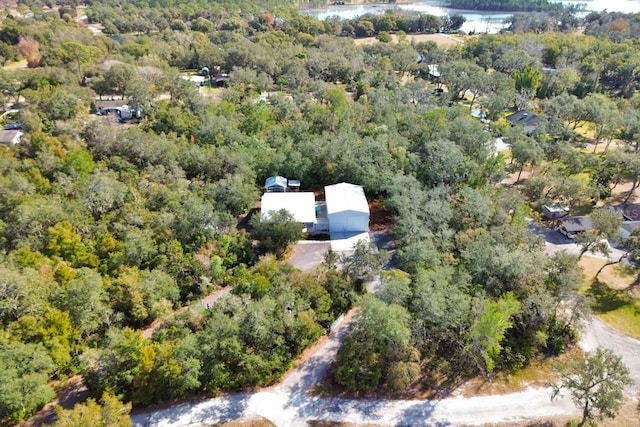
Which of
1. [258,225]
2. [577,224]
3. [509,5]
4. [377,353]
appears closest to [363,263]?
[377,353]

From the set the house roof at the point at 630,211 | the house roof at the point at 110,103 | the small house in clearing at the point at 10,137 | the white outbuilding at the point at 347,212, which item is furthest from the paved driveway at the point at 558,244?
the house roof at the point at 110,103

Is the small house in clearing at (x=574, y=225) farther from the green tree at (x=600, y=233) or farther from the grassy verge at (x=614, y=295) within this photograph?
the green tree at (x=600, y=233)

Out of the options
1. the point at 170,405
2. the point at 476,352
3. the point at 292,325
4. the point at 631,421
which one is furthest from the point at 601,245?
the point at 170,405

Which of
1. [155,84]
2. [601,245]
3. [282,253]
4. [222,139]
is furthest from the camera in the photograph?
[155,84]

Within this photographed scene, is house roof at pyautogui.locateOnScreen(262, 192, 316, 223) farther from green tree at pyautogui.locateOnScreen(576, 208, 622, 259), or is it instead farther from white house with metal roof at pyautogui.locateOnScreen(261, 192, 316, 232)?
green tree at pyautogui.locateOnScreen(576, 208, 622, 259)

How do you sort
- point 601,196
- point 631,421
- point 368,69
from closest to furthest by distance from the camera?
point 631,421, point 601,196, point 368,69

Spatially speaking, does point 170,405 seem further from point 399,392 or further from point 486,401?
point 486,401

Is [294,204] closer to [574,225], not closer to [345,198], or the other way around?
[345,198]
